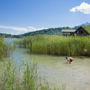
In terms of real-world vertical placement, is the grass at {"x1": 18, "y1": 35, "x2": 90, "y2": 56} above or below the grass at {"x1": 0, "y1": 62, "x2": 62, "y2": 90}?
above

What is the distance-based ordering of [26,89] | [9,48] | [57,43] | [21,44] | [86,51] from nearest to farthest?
[26,89]
[9,48]
[86,51]
[57,43]
[21,44]

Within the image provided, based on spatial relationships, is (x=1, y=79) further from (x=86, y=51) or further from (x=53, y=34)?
(x=53, y=34)

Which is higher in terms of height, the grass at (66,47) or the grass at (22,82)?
the grass at (66,47)

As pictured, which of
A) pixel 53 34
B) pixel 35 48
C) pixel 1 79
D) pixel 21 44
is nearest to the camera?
pixel 1 79

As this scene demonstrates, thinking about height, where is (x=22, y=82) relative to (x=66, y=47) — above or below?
below

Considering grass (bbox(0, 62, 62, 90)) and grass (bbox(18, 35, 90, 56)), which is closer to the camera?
grass (bbox(0, 62, 62, 90))

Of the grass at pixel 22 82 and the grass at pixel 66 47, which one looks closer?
the grass at pixel 22 82

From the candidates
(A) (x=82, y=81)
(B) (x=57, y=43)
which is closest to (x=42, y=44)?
(B) (x=57, y=43)

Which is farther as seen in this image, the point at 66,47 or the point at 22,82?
the point at 66,47

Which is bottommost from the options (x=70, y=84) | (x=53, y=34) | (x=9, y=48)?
(x=70, y=84)

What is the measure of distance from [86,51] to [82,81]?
4.17m

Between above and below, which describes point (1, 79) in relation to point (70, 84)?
above

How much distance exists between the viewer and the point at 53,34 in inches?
377

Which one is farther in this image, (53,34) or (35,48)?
(53,34)
